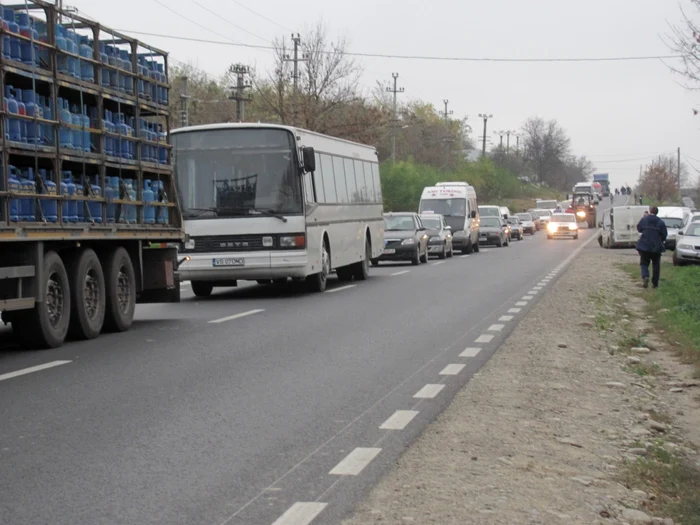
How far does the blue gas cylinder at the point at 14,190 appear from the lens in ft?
40.3

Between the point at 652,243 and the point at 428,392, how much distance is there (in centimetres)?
1678

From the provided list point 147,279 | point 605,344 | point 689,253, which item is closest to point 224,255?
point 147,279

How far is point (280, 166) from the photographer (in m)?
22.1

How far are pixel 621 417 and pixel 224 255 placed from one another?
13182 mm

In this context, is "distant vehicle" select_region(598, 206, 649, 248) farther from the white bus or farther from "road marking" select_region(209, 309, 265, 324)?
"road marking" select_region(209, 309, 265, 324)

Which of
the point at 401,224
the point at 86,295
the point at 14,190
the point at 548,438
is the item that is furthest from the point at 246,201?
the point at 401,224

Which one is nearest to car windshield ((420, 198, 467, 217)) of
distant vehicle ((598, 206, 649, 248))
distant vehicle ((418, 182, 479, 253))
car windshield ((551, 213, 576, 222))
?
distant vehicle ((418, 182, 479, 253))

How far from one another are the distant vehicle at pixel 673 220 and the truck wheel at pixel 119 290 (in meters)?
33.5

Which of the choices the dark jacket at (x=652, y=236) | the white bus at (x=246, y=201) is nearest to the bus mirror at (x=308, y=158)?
the white bus at (x=246, y=201)

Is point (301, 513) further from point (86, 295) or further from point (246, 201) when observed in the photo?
point (246, 201)

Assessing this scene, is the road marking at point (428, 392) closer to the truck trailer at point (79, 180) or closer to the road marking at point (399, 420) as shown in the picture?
the road marking at point (399, 420)

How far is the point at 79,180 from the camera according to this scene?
1414 centimetres

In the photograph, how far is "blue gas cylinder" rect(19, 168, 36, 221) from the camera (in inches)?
495

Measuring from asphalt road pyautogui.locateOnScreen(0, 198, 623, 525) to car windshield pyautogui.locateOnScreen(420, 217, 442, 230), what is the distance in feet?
78.4
